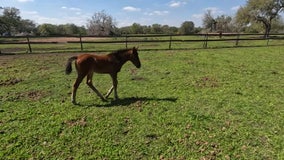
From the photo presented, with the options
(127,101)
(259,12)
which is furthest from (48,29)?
(127,101)

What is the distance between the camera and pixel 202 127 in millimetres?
3818

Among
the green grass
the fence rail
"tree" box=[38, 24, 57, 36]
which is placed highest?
"tree" box=[38, 24, 57, 36]

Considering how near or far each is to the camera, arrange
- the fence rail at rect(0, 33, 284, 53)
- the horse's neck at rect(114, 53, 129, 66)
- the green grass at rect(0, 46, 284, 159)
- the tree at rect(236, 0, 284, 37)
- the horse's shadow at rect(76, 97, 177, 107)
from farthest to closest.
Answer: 1. the tree at rect(236, 0, 284, 37)
2. the fence rail at rect(0, 33, 284, 53)
3. the horse's neck at rect(114, 53, 129, 66)
4. the horse's shadow at rect(76, 97, 177, 107)
5. the green grass at rect(0, 46, 284, 159)

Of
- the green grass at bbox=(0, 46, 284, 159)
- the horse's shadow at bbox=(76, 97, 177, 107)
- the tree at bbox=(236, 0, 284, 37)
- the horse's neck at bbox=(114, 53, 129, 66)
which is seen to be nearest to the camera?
the green grass at bbox=(0, 46, 284, 159)

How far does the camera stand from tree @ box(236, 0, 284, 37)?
3322cm

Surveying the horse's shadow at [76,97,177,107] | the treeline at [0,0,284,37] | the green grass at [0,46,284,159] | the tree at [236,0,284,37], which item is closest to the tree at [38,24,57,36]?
the treeline at [0,0,284,37]

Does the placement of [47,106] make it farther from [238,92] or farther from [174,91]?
[238,92]

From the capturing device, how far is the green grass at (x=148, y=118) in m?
3.19

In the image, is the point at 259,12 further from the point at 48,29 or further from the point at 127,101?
the point at 48,29

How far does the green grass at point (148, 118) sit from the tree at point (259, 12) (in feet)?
105

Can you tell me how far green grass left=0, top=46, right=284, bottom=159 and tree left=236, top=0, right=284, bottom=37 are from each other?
3206 centimetres

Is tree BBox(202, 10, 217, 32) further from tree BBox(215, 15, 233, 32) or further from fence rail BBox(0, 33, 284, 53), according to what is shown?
fence rail BBox(0, 33, 284, 53)

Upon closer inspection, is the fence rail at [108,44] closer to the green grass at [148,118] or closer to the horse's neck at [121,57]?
the green grass at [148,118]

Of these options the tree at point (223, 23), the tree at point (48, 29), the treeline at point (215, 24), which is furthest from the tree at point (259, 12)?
the tree at point (48, 29)
